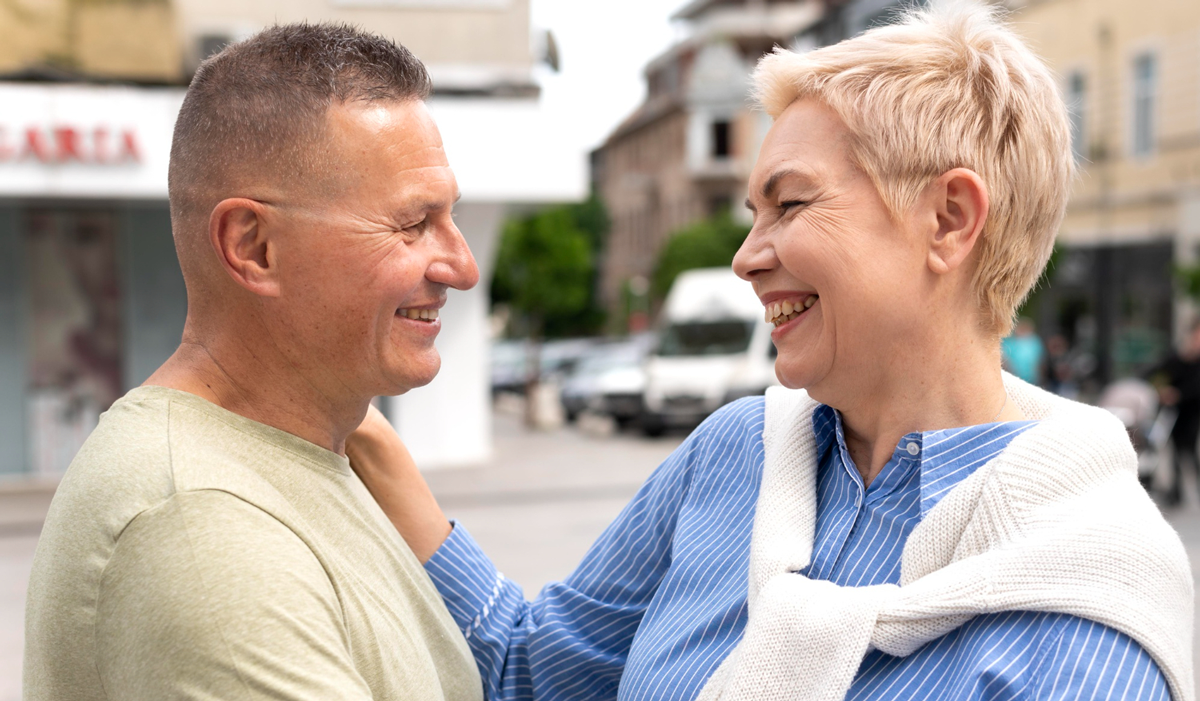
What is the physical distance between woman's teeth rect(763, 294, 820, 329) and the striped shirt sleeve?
1.20 ft

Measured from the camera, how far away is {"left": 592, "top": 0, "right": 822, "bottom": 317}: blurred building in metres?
51.6

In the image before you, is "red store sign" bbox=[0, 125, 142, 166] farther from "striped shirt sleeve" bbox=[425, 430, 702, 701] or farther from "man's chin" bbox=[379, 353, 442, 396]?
"man's chin" bbox=[379, 353, 442, 396]

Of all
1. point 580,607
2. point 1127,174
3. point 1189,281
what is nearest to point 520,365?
point 1127,174

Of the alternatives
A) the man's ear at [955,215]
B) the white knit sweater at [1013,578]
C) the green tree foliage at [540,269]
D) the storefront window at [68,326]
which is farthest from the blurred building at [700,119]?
the white knit sweater at [1013,578]

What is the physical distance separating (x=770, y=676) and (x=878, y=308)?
0.56 meters

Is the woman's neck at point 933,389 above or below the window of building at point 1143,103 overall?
below

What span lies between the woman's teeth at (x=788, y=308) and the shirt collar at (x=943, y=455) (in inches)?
9.8

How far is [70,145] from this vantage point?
12125 millimetres

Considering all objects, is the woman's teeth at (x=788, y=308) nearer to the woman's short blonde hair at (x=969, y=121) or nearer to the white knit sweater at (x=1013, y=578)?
the woman's short blonde hair at (x=969, y=121)

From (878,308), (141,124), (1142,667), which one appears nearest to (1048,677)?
(1142,667)

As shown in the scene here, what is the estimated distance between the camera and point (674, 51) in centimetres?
5572

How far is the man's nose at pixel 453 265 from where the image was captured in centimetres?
165

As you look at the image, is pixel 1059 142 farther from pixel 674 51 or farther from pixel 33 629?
pixel 674 51

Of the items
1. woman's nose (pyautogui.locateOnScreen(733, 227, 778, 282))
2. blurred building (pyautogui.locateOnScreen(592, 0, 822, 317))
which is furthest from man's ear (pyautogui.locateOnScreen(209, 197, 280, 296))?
blurred building (pyautogui.locateOnScreen(592, 0, 822, 317))
